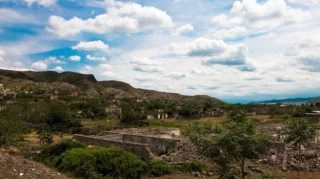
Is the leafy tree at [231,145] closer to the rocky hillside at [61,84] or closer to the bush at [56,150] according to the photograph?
the bush at [56,150]

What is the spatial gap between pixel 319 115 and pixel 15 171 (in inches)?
1852

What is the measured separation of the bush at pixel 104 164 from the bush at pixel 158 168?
429mm

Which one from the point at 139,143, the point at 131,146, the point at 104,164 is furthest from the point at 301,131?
the point at 104,164

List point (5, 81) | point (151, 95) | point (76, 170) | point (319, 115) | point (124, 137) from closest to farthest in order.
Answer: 1. point (76, 170)
2. point (124, 137)
3. point (319, 115)
4. point (5, 81)
5. point (151, 95)

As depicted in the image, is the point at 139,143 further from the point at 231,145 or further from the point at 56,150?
the point at 231,145

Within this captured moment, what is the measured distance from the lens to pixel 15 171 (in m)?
12.7

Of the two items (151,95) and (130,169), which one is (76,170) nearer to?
(130,169)

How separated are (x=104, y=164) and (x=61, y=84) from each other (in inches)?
3890

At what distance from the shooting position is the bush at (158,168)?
1773cm

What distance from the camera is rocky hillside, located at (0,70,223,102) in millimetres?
100050

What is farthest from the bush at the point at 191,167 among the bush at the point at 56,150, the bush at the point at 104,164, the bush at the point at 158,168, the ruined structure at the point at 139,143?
the bush at the point at 56,150

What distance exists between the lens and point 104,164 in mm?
17438

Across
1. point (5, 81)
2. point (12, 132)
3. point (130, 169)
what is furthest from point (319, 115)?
point (5, 81)

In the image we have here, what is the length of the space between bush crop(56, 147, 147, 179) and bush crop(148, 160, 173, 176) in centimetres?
43
